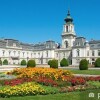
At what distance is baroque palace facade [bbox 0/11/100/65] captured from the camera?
7119cm

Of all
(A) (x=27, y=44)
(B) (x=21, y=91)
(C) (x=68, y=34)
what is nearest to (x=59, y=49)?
(C) (x=68, y=34)

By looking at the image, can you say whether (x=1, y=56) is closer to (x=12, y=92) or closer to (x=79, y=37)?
(x=79, y=37)

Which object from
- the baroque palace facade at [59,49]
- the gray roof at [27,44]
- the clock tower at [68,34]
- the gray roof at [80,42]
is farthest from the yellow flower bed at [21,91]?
the clock tower at [68,34]

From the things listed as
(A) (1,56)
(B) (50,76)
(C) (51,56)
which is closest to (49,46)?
(C) (51,56)

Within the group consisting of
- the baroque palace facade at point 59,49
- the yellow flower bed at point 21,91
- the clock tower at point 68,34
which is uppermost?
the clock tower at point 68,34

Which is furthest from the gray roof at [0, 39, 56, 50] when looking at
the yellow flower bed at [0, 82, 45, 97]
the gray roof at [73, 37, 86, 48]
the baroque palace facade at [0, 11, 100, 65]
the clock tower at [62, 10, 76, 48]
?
the yellow flower bed at [0, 82, 45, 97]

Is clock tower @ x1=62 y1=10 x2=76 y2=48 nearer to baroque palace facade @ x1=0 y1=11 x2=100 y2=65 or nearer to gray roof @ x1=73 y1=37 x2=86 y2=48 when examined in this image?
baroque palace facade @ x1=0 y1=11 x2=100 y2=65

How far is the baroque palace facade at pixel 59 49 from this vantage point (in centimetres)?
7119

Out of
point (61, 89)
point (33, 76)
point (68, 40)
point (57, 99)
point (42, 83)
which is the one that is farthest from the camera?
point (68, 40)

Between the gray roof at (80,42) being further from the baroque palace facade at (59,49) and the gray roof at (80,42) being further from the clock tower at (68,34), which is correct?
the clock tower at (68,34)

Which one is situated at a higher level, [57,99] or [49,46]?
[49,46]

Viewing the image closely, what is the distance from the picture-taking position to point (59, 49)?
77.8 meters

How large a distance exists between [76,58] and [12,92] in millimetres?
62490

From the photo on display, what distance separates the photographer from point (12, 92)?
1042cm
